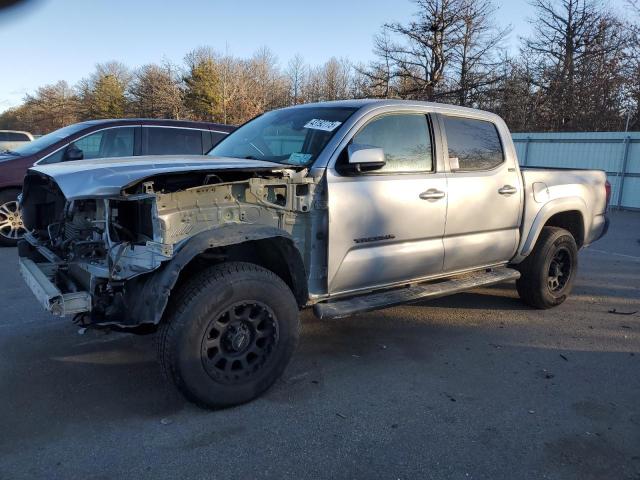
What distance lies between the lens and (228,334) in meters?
3.22

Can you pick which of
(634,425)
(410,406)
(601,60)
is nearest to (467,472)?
(410,406)

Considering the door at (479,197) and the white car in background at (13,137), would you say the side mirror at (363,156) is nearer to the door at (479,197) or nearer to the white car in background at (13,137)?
the door at (479,197)

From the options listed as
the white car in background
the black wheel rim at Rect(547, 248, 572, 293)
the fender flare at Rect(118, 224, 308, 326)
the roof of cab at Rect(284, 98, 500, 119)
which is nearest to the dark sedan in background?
the roof of cab at Rect(284, 98, 500, 119)

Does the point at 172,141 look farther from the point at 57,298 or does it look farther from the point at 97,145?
the point at 57,298

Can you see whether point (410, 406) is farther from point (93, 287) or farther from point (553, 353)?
point (93, 287)

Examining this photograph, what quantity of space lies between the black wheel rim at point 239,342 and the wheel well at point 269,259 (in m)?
0.35

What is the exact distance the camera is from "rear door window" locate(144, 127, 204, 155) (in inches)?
327

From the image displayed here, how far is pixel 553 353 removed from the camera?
14.2 ft

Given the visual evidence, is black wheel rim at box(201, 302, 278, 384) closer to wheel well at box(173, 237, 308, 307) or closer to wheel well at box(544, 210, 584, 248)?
wheel well at box(173, 237, 308, 307)

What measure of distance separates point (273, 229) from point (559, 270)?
3.65 metres

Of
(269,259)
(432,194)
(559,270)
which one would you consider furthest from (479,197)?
(269,259)

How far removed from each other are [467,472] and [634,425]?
1.29 m

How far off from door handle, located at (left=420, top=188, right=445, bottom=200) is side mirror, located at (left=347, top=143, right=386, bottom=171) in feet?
1.96

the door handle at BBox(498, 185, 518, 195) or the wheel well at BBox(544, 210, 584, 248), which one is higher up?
the door handle at BBox(498, 185, 518, 195)
